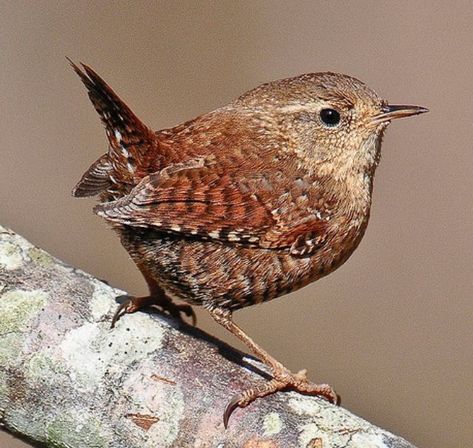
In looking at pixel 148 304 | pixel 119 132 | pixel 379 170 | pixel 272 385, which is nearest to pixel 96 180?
pixel 119 132

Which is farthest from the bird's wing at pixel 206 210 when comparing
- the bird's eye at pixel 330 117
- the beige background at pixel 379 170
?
the beige background at pixel 379 170

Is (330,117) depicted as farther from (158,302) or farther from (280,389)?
(280,389)

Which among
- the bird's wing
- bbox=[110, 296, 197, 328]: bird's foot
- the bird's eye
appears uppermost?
the bird's eye

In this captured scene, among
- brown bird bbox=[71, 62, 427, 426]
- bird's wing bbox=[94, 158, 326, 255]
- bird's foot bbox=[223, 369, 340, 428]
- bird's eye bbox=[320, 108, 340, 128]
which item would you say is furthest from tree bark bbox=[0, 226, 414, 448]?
bird's eye bbox=[320, 108, 340, 128]

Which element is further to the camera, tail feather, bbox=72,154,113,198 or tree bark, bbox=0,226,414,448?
tail feather, bbox=72,154,113,198

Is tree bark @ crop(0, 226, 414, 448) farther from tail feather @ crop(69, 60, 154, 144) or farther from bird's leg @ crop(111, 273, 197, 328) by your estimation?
tail feather @ crop(69, 60, 154, 144)

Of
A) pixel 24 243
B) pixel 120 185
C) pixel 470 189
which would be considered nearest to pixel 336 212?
pixel 120 185

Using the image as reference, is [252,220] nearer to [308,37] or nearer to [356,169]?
[356,169]
